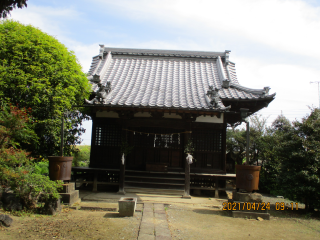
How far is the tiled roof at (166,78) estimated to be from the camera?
32.8ft

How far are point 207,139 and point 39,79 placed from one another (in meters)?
7.17

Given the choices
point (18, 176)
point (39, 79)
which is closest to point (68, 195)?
point (18, 176)

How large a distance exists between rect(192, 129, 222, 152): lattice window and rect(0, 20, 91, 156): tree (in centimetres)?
536

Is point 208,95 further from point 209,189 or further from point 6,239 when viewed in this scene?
point 6,239

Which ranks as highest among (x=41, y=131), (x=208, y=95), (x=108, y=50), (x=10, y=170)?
(x=108, y=50)

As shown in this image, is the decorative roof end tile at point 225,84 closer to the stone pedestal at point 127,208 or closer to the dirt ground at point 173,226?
the dirt ground at point 173,226

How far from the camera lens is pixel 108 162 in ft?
36.1

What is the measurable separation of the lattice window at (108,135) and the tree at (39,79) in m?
1.90

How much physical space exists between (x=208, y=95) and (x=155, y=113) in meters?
2.39

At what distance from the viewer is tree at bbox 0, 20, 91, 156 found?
8.05 m

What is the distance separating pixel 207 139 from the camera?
36.2 feet

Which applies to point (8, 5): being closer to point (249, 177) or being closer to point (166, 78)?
point (249, 177)

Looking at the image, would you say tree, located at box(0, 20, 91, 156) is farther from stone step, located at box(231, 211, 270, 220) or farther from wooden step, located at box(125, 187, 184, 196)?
stone step, located at box(231, 211, 270, 220)

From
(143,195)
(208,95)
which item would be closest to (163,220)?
(143,195)
